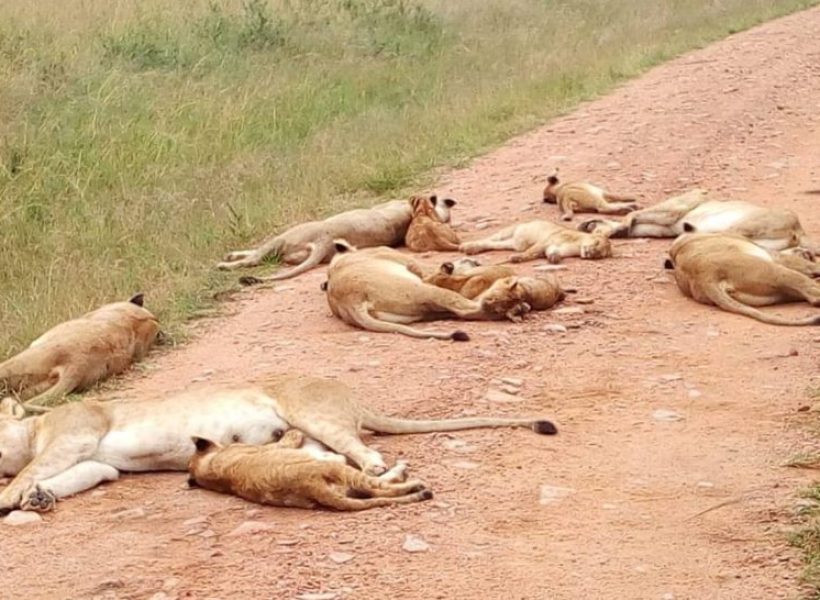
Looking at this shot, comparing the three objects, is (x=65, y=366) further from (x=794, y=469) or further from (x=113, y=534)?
(x=794, y=469)

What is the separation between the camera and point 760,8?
21.0 meters

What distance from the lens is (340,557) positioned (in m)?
4.64

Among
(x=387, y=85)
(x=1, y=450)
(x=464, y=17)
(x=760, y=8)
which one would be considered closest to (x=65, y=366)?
(x=1, y=450)

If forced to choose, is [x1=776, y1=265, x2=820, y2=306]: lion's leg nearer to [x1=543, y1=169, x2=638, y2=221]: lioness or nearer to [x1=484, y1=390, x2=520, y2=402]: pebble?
[x1=484, y1=390, x2=520, y2=402]: pebble

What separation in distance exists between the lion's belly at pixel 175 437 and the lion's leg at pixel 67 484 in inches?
2.3

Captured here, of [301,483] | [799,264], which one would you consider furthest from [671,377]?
[301,483]

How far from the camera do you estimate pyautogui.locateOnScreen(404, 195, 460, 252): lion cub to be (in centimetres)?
934

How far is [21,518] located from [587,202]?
18.1 ft

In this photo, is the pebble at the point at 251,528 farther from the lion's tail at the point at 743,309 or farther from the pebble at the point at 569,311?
the lion's tail at the point at 743,309

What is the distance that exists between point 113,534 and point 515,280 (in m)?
3.00

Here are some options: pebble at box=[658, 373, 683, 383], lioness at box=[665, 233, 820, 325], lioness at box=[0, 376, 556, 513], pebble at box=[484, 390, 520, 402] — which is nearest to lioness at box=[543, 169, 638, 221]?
lioness at box=[665, 233, 820, 325]

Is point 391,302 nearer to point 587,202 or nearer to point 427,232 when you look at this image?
point 427,232

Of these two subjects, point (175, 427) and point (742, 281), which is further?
point (742, 281)

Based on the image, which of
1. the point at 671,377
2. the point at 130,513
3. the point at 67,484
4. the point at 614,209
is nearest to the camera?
the point at 130,513
